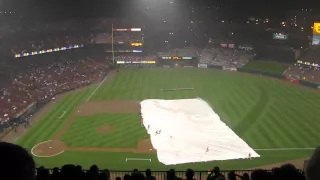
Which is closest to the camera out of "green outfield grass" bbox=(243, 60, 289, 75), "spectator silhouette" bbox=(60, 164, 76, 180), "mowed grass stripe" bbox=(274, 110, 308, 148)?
"spectator silhouette" bbox=(60, 164, 76, 180)

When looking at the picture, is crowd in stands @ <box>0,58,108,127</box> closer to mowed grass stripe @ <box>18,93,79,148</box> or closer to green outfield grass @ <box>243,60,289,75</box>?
mowed grass stripe @ <box>18,93,79,148</box>

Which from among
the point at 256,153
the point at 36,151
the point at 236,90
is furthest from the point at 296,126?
the point at 36,151

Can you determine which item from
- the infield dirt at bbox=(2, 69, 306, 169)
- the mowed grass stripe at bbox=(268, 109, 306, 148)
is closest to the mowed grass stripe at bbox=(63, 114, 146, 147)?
the infield dirt at bbox=(2, 69, 306, 169)

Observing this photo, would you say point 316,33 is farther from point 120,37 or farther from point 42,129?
point 42,129

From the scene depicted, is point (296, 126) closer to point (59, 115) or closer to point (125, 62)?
A: point (59, 115)

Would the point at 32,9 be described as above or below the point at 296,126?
above

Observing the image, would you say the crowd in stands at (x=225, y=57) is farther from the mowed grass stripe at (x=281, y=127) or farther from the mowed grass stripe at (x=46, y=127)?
the mowed grass stripe at (x=46, y=127)
